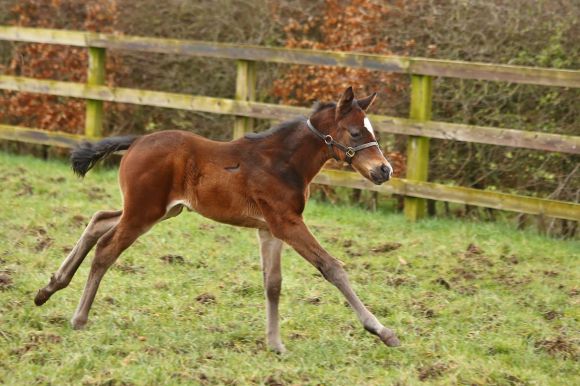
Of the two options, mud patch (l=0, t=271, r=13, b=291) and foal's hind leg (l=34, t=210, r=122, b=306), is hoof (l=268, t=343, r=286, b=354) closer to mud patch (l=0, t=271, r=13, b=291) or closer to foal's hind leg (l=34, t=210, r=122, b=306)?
foal's hind leg (l=34, t=210, r=122, b=306)

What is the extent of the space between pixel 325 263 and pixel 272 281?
16.2 inches

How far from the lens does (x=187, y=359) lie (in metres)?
5.88

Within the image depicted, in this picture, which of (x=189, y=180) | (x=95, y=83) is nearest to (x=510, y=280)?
(x=189, y=180)

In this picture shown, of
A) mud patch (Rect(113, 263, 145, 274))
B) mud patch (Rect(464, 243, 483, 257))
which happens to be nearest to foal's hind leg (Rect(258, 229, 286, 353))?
mud patch (Rect(113, 263, 145, 274))

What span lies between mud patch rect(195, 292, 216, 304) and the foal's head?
1.61 m

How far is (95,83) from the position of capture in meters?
13.2

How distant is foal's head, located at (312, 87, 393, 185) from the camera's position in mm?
6305

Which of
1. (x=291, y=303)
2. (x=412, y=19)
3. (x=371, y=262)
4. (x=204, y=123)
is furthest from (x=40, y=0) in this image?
(x=291, y=303)

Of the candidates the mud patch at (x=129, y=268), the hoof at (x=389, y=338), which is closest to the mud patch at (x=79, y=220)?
the mud patch at (x=129, y=268)

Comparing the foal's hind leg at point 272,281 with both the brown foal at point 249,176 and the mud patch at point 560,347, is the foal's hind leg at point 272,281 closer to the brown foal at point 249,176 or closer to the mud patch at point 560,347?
the brown foal at point 249,176

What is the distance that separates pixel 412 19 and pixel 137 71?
14.1ft

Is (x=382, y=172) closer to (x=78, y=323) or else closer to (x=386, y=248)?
(x=78, y=323)

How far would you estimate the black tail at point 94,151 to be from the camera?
6754mm

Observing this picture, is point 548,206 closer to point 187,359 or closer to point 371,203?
point 371,203
